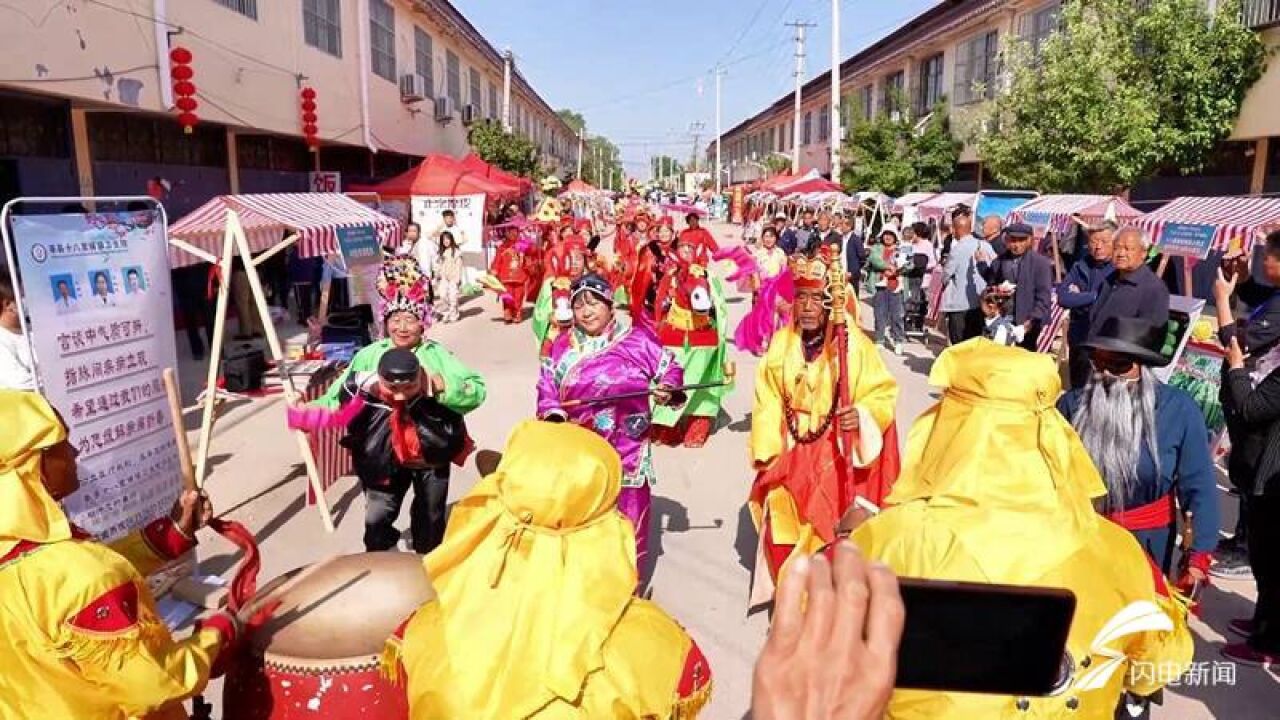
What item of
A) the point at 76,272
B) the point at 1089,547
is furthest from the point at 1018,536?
the point at 76,272

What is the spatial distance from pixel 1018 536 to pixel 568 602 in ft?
3.40

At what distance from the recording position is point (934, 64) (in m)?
27.8

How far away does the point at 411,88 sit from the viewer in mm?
22266

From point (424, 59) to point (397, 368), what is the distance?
897 inches

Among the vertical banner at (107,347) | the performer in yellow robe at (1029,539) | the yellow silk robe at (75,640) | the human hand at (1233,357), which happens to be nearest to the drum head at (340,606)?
the yellow silk robe at (75,640)

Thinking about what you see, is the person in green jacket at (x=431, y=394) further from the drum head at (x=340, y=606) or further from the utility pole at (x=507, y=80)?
the utility pole at (x=507, y=80)

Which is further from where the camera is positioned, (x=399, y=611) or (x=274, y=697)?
(x=399, y=611)

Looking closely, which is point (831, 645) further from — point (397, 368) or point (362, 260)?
point (362, 260)

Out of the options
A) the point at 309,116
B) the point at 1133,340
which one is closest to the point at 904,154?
the point at 309,116

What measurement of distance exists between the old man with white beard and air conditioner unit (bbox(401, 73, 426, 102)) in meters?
21.2

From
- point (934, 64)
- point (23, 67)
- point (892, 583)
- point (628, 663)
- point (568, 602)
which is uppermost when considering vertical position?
point (934, 64)

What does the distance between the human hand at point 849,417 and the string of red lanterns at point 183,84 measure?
951cm

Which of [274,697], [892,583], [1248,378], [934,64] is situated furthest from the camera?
[934,64]

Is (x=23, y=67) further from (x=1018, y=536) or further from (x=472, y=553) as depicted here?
(x=1018, y=536)
